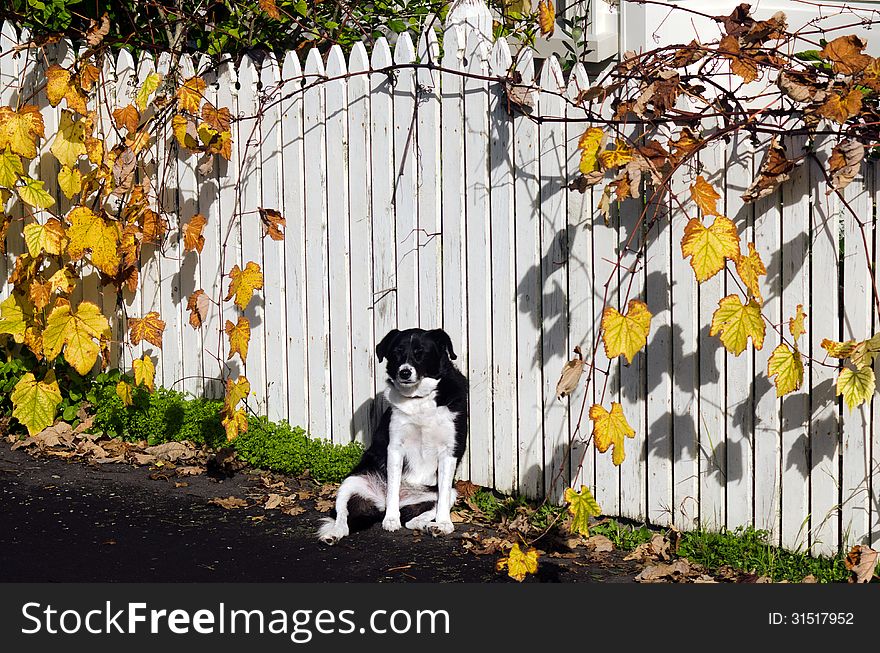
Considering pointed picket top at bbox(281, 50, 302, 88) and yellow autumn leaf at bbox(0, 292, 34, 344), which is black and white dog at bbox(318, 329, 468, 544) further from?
yellow autumn leaf at bbox(0, 292, 34, 344)

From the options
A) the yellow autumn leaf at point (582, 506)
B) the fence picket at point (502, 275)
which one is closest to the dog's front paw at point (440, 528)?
the fence picket at point (502, 275)

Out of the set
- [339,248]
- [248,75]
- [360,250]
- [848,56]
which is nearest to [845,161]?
[848,56]

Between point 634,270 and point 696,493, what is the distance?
1.05m

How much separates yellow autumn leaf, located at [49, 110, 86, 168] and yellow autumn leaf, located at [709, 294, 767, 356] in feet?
13.6

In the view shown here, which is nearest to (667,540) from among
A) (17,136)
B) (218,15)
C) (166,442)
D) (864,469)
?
(864,469)

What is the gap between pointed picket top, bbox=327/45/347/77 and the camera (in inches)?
236

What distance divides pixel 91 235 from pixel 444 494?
2632 millimetres

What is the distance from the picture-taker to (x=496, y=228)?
5.46m

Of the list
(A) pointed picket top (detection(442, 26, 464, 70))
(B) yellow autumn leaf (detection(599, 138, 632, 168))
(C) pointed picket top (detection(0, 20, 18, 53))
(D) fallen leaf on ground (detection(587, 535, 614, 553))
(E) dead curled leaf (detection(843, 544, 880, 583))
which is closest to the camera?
(E) dead curled leaf (detection(843, 544, 880, 583))

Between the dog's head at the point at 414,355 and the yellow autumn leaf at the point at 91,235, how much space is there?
1.96m

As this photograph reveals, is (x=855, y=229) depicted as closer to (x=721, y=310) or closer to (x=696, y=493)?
(x=721, y=310)

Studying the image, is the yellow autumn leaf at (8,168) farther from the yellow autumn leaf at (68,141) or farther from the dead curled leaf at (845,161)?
the dead curled leaf at (845,161)

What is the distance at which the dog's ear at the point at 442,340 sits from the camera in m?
5.38

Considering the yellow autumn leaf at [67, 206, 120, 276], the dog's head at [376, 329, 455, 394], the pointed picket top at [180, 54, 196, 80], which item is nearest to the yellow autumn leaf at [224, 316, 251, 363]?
the yellow autumn leaf at [67, 206, 120, 276]
